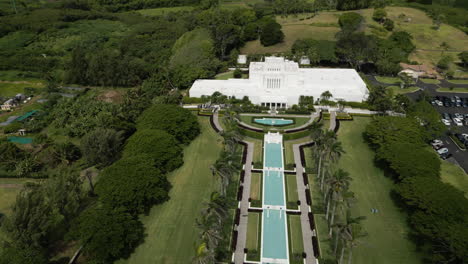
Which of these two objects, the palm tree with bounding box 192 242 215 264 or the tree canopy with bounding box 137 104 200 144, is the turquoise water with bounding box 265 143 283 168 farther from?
the palm tree with bounding box 192 242 215 264

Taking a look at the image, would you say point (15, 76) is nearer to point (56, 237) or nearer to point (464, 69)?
point (56, 237)

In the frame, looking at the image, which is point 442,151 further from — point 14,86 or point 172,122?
point 14,86


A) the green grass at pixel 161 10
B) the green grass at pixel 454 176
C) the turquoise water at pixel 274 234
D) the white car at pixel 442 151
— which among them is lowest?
the turquoise water at pixel 274 234

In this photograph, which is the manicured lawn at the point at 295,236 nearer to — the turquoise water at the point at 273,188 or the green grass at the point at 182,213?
the turquoise water at the point at 273,188

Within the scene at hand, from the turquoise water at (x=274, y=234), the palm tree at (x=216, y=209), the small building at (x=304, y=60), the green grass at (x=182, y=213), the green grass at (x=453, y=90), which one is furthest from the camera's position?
the small building at (x=304, y=60)

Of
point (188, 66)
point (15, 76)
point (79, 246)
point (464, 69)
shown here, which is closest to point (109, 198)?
point (79, 246)

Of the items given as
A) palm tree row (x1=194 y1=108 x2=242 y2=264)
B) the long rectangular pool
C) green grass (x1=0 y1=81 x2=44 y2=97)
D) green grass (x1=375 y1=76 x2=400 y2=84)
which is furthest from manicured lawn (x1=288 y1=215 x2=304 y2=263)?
green grass (x1=0 y1=81 x2=44 y2=97)

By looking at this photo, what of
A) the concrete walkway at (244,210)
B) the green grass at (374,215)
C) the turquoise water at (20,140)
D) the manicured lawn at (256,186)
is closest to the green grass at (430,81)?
the green grass at (374,215)

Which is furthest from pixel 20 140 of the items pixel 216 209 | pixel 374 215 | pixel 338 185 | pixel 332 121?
pixel 374 215
